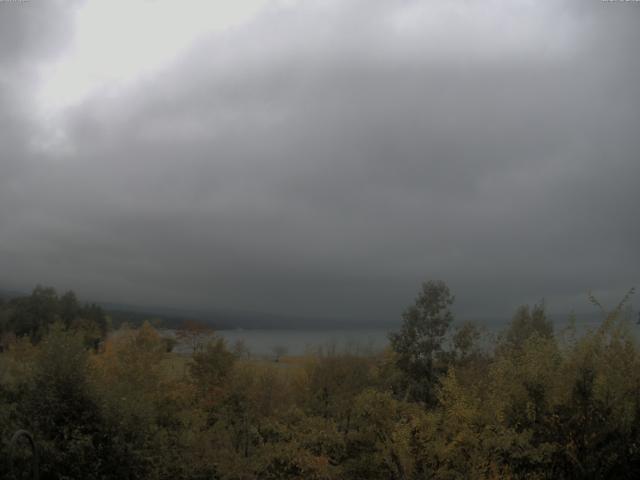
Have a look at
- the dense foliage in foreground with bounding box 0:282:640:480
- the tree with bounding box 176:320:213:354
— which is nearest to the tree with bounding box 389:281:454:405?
the dense foliage in foreground with bounding box 0:282:640:480

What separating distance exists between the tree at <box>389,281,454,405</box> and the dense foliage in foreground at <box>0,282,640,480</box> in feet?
12.0

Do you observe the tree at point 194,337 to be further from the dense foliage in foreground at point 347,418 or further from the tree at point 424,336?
the tree at point 424,336

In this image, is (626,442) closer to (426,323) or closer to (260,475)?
(260,475)

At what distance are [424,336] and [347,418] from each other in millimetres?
16138

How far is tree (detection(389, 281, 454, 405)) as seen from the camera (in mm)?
46594

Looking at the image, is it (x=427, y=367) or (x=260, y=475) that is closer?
(x=260, y=475)

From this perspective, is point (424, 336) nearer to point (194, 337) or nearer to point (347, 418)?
point (347, 418)

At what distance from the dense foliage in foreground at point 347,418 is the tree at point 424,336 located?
3.67 m

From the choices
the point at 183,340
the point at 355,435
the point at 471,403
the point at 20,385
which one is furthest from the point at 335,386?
the point at 183,340

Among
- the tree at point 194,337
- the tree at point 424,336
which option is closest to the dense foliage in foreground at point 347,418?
the tree at point 424,336

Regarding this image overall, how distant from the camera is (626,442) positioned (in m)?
18.6

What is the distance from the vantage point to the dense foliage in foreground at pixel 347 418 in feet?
62.4

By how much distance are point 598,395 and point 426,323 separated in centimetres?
2887

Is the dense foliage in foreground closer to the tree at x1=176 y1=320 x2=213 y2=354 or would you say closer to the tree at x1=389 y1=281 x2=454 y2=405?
the tree at x1=389 y1=281 x2=454 y2=405
